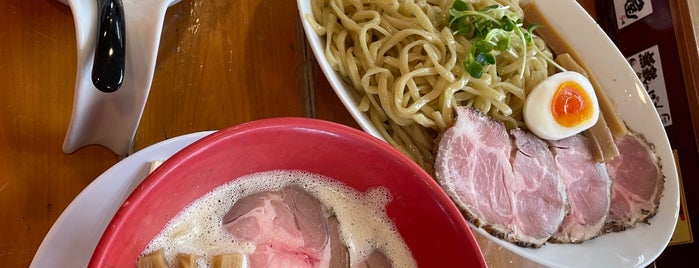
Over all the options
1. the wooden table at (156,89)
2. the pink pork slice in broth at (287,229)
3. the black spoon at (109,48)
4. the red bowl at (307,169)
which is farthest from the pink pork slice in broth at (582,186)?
the black spoon at (109,48)

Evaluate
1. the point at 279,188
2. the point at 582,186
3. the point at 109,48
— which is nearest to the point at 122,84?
the point at 109,48

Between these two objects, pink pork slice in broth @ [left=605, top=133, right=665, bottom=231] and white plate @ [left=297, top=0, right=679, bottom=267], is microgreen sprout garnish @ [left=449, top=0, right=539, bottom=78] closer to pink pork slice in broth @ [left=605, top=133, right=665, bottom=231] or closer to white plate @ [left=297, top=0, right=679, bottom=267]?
white plate @ [left=297, top=0, right=679, bottom=267]

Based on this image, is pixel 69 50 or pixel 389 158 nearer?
pixel 389 158

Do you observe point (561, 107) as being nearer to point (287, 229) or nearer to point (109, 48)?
point (287, 229)

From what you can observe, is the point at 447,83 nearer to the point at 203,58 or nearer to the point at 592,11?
the point at 203,58

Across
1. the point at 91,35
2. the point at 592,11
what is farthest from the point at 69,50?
the point at 592,11

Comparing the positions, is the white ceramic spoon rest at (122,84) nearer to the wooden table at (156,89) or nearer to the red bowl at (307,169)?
the wooden table at (156,89)
